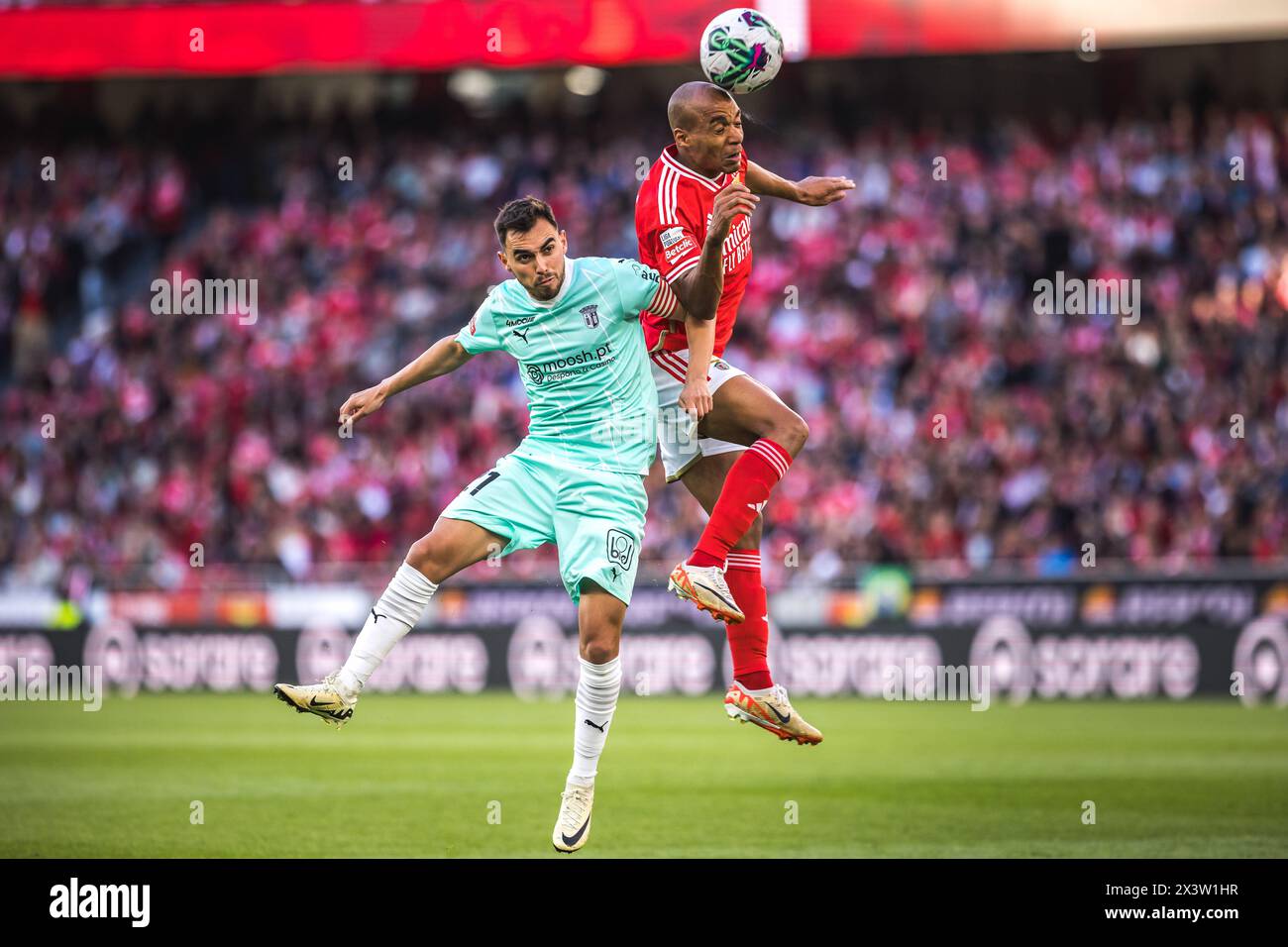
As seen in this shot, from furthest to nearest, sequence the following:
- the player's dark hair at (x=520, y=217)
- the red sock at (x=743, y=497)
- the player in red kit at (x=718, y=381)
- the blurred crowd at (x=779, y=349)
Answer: the blurred crowd at (x=779, y=349) < the red sock at (x=743, y=497) < the player in red kit at (x=718, y=381) < the player's dark hair at (x=520, y=217)

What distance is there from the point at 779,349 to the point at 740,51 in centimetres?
1636

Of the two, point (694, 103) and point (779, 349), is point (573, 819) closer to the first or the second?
point (694, 103)

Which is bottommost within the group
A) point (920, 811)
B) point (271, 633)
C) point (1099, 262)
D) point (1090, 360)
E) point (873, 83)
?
point (920, 811)

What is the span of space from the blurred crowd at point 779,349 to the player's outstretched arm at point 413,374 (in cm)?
1249

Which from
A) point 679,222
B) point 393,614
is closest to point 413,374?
point 393,614

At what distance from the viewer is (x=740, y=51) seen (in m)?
8.44

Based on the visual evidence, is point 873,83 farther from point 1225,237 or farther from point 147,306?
point 147,306

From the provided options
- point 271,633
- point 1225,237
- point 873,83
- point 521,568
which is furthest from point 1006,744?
point 873,83

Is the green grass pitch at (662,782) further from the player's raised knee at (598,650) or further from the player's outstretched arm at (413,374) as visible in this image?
the player's outstretched arm at (413,374)

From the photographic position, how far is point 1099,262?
24688mm

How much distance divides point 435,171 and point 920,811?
2000 centimetres

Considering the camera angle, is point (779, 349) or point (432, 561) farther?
point (779, 349)

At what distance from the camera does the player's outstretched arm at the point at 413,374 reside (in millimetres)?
→ 8336

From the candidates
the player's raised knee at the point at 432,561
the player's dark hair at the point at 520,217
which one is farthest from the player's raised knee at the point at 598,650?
the player's dark hair at the point at 520,217
